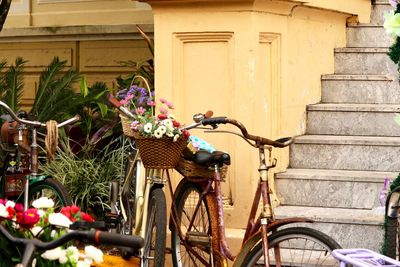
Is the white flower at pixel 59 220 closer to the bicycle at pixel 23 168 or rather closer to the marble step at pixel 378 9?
the bicycle at pixel 23 168

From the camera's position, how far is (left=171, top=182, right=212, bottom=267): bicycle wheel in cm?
669

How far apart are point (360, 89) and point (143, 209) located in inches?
108

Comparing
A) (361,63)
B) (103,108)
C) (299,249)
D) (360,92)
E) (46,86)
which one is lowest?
(299,249)

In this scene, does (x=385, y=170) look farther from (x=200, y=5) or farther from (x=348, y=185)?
(x=200, y=5)

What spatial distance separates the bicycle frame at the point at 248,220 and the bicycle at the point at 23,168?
2.58ft

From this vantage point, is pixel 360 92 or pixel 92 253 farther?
pixel 360 92

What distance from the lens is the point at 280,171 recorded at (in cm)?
789

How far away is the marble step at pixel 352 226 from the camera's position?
714 centimetres

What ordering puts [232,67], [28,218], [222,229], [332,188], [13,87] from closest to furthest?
[28,218] < [222,229] < [232,67] < [332,188] < [13,87]

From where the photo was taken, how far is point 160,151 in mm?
6422

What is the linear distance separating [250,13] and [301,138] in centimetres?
129

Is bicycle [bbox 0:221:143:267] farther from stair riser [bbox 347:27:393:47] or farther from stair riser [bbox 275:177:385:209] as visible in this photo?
stair riser [bbox 347:27:393:47]

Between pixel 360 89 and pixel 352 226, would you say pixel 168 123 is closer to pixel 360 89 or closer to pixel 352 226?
pixel 352 226

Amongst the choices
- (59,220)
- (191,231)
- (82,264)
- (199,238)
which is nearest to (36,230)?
(59,220)
